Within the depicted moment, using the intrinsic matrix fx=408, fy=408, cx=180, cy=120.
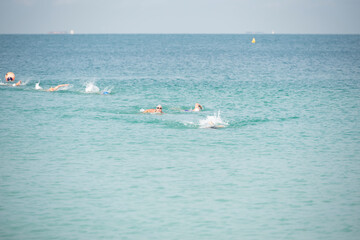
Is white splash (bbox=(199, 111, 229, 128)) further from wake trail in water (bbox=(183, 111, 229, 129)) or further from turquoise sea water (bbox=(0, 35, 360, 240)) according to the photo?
turquoise sea water (bbox=(0, 35, 360, 240))

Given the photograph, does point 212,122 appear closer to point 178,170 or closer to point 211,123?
point 211,123

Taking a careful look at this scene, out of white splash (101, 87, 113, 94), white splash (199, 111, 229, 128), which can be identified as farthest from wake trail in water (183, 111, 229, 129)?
white splash (101, 87, 113, 94)

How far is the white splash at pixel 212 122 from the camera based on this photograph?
2633 cm

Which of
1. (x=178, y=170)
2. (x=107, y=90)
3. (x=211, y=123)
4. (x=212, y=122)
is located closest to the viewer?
(x=178, y=170)

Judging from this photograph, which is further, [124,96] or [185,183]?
[124,96]

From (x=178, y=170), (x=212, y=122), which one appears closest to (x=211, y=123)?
(x=212, y=122)

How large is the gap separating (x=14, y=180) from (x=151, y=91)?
1072 inches

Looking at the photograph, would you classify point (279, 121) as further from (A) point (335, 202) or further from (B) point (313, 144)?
(A) point (335, 202)

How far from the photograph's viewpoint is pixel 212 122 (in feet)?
87.8

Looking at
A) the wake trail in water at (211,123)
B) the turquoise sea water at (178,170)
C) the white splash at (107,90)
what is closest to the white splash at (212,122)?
the wake trail in water at (211,123)

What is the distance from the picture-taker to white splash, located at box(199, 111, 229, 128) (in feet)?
86.4

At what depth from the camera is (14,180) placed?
656 inches

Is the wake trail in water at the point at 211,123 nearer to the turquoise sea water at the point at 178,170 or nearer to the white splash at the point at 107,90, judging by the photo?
the turquoise sea water at the point at 178,170

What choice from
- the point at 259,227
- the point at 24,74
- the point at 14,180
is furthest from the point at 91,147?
the point at 24,74
